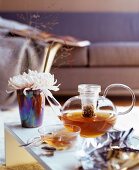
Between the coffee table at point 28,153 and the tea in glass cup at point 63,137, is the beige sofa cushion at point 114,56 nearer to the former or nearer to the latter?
the coffee table at point 28,153

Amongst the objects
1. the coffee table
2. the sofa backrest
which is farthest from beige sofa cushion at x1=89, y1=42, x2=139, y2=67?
the coffee table

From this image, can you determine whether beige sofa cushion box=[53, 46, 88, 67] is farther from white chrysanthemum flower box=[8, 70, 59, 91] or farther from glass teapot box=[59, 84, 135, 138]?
glass teapot box=[59, 84, 135, 138]

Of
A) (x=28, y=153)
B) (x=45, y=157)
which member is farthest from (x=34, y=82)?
(x=45, y=157)

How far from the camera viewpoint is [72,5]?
3.50m

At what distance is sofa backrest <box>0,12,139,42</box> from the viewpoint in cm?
331

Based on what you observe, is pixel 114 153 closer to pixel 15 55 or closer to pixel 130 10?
pixel 15 55

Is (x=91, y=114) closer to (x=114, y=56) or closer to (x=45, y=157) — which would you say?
(x=45, y=157)

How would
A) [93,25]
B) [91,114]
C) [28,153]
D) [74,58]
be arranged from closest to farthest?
[91,114]
[28,153]
[74,58]
[93,25]

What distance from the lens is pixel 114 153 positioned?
858 millimetres

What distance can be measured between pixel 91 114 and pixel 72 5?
8.34 feet

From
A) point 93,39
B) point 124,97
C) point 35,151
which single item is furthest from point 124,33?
point 35,151

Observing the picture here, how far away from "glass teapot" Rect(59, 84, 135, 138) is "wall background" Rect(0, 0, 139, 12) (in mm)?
2401

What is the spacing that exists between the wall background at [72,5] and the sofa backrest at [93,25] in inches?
4.4

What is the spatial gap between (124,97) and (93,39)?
637 millimetres
